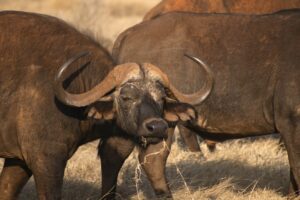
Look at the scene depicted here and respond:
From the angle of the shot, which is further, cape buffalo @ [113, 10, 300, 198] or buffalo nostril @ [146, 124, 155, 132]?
cape buffalo @ [113, 10, 300, 198]

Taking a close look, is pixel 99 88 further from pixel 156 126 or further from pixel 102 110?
pixel 156 126

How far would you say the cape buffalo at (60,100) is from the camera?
25.9 ft

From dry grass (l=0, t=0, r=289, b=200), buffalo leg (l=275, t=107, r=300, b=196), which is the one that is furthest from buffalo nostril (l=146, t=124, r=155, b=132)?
buffalo leg (l=275, t=107, r=300, b=196)

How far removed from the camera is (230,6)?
12.4m

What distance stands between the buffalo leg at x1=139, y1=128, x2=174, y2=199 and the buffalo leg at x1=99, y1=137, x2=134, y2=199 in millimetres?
490

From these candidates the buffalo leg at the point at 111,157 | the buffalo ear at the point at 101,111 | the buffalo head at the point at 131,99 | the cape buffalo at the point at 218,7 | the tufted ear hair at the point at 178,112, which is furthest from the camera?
the cape buffalo at the point at 218,7

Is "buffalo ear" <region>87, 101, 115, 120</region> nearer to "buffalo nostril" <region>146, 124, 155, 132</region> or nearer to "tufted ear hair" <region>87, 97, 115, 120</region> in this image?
"tufted ear hair" <region>87, 97, 115, 120</region>

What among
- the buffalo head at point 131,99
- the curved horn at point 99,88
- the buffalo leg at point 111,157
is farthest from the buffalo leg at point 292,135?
the curved horn at point 99,88

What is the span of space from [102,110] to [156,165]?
1.70 meters

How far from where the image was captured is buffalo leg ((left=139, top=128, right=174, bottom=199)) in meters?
9.54

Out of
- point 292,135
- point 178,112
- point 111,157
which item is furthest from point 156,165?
point 292,135

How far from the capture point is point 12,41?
8062 mm

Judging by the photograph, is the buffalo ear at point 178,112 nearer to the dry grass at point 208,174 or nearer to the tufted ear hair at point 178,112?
the tufted ear hair at point 178,112

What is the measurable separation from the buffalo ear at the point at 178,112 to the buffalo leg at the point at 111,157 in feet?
1.70
